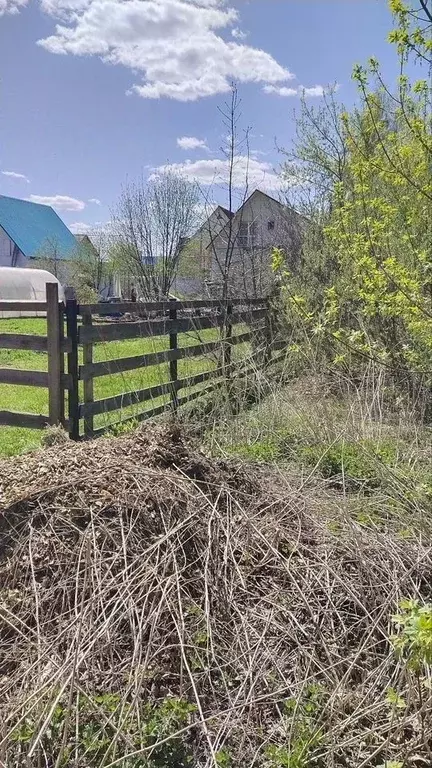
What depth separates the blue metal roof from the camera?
3425 centimetres

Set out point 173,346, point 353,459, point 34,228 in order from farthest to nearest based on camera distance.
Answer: point 34,228 → point 173,346 → point 353,459

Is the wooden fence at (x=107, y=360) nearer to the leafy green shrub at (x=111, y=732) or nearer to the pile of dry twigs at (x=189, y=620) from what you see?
the pile of dry twigs at (x=189, y=620)

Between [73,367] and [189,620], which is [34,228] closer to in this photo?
[73,367]

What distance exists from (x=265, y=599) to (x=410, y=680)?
2.30 feet

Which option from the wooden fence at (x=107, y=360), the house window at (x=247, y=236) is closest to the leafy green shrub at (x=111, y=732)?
the wooden fence at (x=107, y=360)

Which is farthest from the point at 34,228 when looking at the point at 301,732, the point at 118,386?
the point at 301,732

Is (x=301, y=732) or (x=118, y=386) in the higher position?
(x=118, y=386)

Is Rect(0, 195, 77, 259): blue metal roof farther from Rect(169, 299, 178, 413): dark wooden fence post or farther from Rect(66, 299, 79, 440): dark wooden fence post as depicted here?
Rect(66, 299, 79, 440): dark wooden fence post

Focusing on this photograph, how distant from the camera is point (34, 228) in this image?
126ft

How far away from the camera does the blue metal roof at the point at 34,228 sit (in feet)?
112

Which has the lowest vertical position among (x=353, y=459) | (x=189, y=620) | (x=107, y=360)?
(x=189, y=620)

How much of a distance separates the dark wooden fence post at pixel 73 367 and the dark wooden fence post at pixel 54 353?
0.25 feet

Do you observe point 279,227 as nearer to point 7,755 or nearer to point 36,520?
point 36,520

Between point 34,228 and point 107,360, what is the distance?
119 ft
